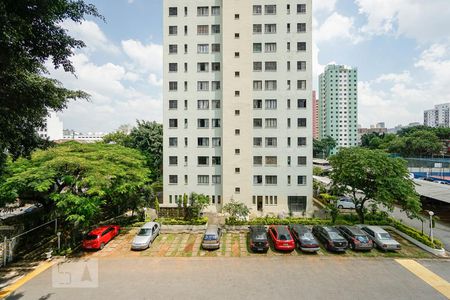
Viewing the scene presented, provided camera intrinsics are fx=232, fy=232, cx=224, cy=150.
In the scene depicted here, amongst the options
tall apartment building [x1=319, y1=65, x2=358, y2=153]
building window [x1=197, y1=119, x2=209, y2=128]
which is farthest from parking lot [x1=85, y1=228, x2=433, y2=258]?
tall apartment building [x1=319, y1=65, x2=358, y2=153]

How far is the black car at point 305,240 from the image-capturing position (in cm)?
1877

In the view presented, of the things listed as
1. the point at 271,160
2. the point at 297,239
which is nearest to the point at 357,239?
the point at 297,239

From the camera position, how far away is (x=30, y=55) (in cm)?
1135

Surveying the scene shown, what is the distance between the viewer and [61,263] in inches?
699

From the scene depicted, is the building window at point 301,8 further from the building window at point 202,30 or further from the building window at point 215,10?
the building window at point 202,30

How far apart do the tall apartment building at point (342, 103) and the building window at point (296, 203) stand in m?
104

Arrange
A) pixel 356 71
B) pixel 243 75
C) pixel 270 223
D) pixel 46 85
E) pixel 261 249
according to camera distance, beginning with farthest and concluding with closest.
→ pixel 356 71 → pixel 243 75 → pixel 270 223 → pixel 261 249 → pixel 46 85

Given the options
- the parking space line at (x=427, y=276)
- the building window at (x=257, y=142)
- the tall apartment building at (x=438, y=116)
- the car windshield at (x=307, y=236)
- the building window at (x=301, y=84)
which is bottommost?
the parking space line at (x=427, y=276)

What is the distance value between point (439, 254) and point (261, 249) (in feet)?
47.1

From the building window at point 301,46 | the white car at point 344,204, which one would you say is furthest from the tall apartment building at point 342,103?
the building window at point 301,46

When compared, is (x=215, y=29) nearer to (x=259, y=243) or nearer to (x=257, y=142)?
(x=257, y=142)

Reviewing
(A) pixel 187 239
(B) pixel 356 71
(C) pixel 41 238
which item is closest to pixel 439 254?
(A) pixel 187 239

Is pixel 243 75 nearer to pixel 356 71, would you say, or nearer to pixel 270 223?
pixel 270 223

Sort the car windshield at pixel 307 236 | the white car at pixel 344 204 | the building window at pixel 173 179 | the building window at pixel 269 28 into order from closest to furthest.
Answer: the car windshield at pixel 307 236 < the building window at pixel 269 28 < the building window at pixel 173 179 < the white car at pixel 344 204
